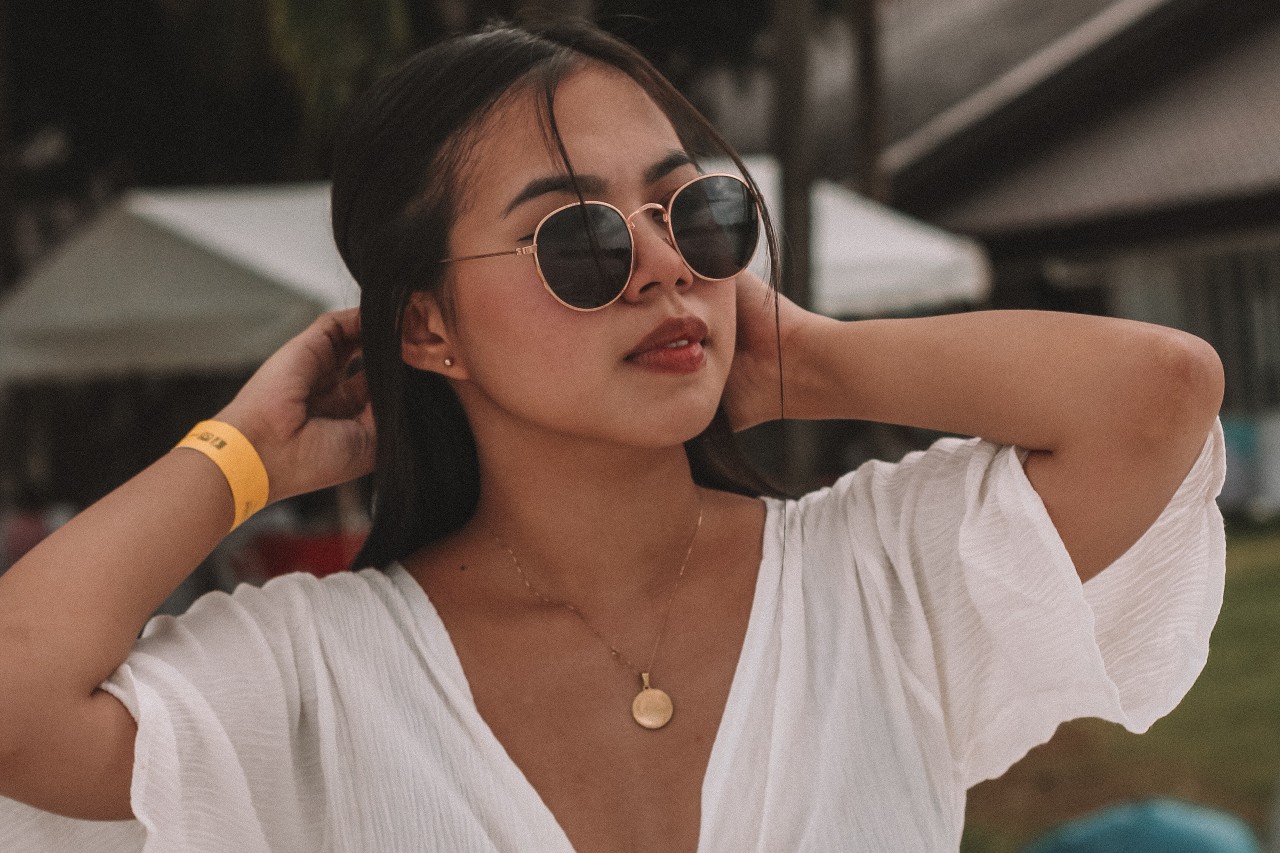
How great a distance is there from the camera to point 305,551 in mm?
7082

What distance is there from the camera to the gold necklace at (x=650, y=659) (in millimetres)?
1819

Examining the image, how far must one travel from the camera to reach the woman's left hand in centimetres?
203

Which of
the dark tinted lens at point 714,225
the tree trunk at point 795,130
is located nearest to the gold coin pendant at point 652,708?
the dark tinted lens at point 714,225

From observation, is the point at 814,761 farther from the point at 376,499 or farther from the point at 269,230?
the point at 269,230

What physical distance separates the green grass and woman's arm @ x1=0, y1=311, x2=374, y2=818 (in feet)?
14.7

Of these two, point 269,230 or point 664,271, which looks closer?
point 664,271

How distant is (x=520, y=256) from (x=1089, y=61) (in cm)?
1503

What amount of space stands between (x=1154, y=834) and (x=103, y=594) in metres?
3.04

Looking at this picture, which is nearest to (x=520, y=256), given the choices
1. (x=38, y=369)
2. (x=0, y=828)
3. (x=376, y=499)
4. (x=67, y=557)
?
(x=376, y=499)

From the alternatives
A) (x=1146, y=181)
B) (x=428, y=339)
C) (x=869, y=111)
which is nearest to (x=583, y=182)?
(x=428, y=339)

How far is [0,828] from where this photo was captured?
1714 mm

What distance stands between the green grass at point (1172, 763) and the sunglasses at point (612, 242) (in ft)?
14.8

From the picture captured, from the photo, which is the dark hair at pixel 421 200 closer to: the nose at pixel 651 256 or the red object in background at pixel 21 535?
the nose at pixel 651 256

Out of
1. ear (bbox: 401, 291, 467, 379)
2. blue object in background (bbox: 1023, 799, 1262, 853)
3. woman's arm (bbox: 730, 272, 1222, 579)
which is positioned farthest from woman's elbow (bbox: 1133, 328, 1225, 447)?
blue object in background (bbox: 1023, 799, 1262, 853)
